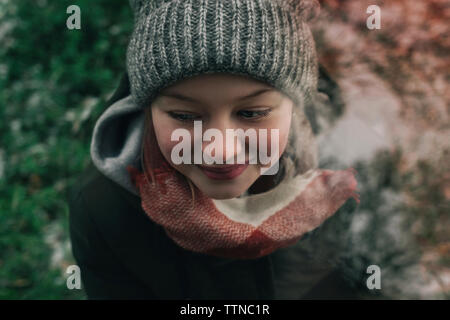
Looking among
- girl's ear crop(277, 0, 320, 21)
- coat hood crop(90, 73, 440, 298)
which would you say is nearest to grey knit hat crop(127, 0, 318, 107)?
girl's ear crop(277, 0, 320, 21)

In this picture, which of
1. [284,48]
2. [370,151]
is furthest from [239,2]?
[370,151]

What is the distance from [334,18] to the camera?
45.6 inches

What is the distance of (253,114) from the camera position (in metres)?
0.85

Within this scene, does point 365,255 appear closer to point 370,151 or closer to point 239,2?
point 370,151

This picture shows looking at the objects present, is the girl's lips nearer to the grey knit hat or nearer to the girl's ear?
the grey knit hat

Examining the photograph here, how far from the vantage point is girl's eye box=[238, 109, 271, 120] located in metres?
0.85

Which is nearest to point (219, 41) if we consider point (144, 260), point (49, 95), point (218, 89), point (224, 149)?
point (218, 89)

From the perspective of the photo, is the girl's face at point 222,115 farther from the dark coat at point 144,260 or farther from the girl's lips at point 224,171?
the dark coat at point 144,260

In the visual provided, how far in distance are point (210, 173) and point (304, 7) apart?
16.0 inches

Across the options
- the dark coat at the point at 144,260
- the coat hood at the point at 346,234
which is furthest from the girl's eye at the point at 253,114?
the dark coat at the point at 144,260

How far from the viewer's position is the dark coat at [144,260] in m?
1.17

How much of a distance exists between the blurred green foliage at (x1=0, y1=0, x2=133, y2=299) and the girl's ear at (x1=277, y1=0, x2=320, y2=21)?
1.16 meters

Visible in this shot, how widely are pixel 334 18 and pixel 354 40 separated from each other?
0.37ft
